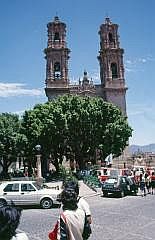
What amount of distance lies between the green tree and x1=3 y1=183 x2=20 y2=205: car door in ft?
89.5

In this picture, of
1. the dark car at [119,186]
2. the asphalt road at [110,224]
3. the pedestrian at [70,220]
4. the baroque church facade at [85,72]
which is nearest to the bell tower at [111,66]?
the baroque church facade at [85,72]

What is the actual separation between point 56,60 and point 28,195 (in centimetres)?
5093

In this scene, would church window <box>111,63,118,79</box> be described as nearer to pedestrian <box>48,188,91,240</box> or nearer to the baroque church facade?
the baroque church facade

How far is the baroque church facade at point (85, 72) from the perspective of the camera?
6444 centimetres

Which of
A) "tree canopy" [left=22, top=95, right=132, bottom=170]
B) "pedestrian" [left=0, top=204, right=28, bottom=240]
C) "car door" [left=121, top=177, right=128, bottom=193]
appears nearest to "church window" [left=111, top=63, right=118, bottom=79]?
"tree canopy" [left=22, top=95, right=132, bottom=170]

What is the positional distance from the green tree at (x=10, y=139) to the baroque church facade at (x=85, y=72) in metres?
17.0

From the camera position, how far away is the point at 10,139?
45.9 meters

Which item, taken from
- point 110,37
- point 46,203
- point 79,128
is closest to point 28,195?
point 46,203

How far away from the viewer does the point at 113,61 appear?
66750 millimetres

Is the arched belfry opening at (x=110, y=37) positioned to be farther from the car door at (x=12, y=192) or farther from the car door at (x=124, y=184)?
the car door at (x=12, y=192)

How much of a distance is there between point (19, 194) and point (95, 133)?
26601 mm

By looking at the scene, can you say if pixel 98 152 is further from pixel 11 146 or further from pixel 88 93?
pixel 88 93

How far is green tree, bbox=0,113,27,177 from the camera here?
45.2 metres

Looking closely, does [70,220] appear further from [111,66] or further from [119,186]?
[111,66]
